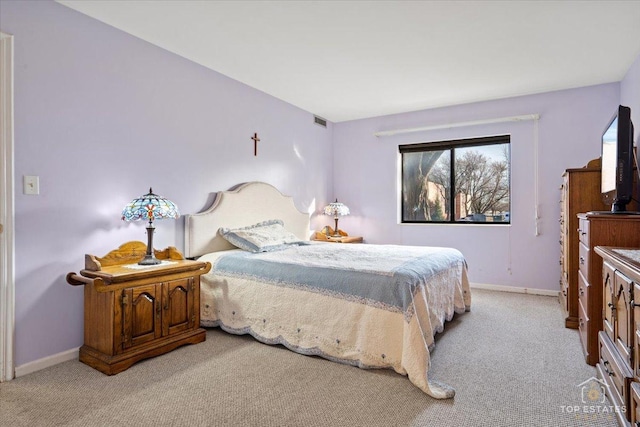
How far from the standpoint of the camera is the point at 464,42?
303 cm

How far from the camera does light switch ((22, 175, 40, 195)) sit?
2.34 m

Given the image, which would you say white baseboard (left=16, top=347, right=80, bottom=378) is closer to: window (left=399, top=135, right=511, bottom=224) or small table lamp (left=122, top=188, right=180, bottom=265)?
small table lamp (left=122, top=188, right=180, bottom=265)

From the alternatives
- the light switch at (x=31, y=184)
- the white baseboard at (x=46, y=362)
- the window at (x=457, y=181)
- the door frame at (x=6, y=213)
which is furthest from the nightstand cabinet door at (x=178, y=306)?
the window at (x=457, y=181)

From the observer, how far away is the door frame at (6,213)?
88.3 inches

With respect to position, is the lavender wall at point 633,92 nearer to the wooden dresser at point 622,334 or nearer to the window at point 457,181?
the window at point 457,181

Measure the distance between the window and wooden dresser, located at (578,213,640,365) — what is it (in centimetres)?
234

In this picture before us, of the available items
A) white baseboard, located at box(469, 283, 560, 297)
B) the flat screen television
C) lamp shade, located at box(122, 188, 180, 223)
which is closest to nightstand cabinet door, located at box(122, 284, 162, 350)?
lamp shade, located at box(122, 188, 180, 223)

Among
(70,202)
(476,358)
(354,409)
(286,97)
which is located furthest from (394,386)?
(286,97)

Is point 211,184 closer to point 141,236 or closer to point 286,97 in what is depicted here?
point 141,236

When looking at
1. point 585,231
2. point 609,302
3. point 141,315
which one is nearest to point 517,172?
point 585,231

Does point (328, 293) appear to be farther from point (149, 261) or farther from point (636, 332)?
point (636, 332)

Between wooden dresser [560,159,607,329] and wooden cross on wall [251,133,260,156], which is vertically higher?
wooden cross on wall [251,133,260,156]

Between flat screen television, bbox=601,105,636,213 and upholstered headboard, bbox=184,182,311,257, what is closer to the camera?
flat screen television, bbox=601,105,636,213

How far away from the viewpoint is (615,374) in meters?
1.72
